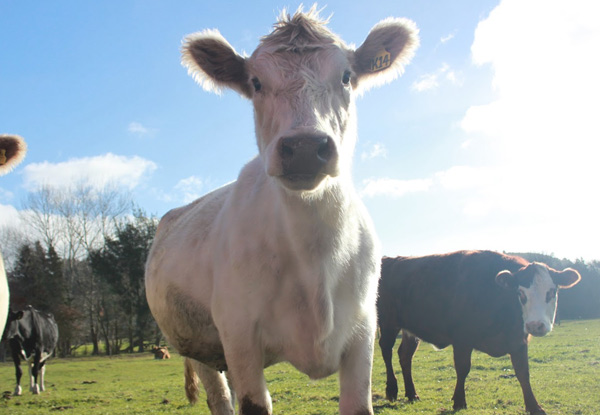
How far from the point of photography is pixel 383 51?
11.9ft

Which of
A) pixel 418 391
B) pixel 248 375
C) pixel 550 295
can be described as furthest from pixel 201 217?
pixel 418 391

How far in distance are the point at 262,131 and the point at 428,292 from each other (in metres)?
6.74

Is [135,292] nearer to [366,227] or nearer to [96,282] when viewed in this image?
[96,282]

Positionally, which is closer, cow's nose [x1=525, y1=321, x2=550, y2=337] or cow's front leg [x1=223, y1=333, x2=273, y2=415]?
cow's front leg [x1=223, y1=333, x2=273, y2=415]

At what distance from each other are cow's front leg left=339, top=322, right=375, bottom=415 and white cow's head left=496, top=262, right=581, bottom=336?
18.3ft

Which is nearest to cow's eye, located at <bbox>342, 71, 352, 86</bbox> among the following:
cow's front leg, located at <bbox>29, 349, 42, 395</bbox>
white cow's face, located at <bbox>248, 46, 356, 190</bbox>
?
white cow's face, located at <bbox>248, 46, 356, 190</bbox>

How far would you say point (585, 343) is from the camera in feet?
54.9

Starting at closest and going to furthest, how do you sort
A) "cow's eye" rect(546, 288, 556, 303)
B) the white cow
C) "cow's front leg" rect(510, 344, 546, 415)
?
the white cow < "cow's front leg" rect(510, 344, 546, 415) < "cow's eye" rect(546, 288, 556, 303)

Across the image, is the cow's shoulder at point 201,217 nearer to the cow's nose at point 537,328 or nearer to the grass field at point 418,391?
the grass field at point 418,391

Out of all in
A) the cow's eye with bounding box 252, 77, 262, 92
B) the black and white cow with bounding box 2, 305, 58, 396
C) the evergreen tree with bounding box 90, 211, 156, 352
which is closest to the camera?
the cow's eye with bounding box 252, 77, 262, 92

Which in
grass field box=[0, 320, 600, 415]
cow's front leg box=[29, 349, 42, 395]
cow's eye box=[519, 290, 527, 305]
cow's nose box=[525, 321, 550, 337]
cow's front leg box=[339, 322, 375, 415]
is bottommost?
grass field box=[0, 320, 600, 415]

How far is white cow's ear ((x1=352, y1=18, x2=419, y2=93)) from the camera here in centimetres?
362

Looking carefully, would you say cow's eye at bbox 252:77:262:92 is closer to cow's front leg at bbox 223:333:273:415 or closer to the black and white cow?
cow's front leg at bbox 223:333:273:415

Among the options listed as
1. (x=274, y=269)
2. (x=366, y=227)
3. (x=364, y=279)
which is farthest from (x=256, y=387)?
(x=366, y=227)
